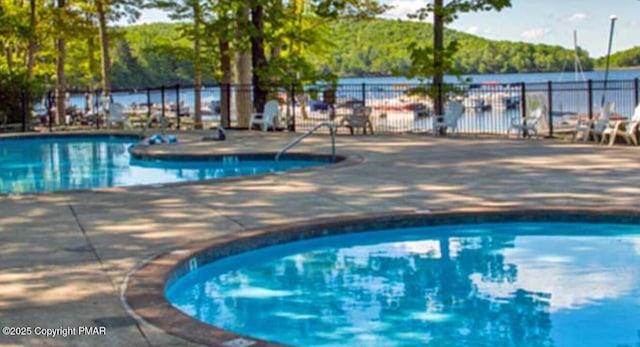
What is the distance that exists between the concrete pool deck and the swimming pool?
1.24 feet

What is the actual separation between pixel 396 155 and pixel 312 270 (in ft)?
23.8

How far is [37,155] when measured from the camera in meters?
18.0

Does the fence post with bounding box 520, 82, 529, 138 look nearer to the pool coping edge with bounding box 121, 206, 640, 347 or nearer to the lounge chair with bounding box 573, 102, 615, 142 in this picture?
the lounge chair with bounding box 573, 102, 615, 142

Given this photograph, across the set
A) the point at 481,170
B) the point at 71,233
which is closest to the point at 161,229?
the point at 71,233

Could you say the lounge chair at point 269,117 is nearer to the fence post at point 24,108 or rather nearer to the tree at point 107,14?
the fence post at point 24,108

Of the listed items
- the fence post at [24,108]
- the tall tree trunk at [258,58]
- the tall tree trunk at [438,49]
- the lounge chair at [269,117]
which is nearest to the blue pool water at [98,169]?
the lounge chair at [269,117]

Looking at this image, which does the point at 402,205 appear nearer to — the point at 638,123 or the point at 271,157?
the point at 271,157

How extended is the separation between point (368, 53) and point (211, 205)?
34.5 meters

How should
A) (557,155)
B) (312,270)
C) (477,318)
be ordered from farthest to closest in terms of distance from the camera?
(557,155) → (312,270) → (477,318)

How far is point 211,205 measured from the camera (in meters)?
8.92

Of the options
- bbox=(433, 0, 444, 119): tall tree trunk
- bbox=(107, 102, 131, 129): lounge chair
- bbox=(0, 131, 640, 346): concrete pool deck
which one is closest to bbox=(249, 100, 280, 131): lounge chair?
bbox=(433, 0, 444, 119): tall tree trunk

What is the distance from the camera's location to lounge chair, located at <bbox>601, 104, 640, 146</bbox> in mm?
14906

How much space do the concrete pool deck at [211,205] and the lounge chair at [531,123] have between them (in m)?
2.36

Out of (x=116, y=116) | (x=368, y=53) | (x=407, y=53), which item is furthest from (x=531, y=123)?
(x=368, y=53)
